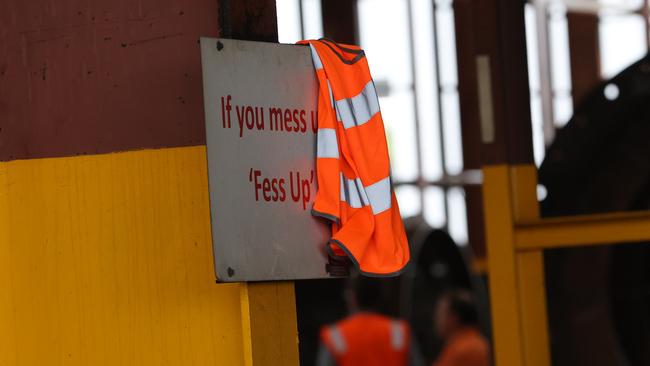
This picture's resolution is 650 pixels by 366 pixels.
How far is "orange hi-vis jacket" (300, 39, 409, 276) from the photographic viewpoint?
17.8ft

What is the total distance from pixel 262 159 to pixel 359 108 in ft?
1.92

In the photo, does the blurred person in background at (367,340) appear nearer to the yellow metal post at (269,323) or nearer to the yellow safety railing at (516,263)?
the yellow safety railing at (516,263)

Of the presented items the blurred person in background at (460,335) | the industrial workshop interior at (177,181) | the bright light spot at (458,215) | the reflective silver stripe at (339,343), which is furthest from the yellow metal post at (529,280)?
the bright light spot at (458,215)

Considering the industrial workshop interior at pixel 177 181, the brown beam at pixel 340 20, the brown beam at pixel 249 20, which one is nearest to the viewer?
the industrial workshop interior at pixel 177 181

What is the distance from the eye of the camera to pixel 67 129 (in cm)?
587

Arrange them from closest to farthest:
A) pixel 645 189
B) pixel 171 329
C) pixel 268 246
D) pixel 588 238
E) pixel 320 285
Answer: pixel 268 246
pixel 171 329
pixel 588 238
pixel 645 189
pixel 320 285

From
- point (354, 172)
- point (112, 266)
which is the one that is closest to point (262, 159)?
point (354, 172)

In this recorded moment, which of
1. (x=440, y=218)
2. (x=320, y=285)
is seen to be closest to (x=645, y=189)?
(x=320, y=285)

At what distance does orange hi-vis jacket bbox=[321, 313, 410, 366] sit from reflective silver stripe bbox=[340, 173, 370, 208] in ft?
23.1

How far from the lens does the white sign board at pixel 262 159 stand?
512 centimetres

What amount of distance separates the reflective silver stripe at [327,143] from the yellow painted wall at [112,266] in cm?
57

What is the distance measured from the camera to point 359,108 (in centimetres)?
563

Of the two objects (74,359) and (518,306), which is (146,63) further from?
(518,306)

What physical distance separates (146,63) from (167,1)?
0.99ft
